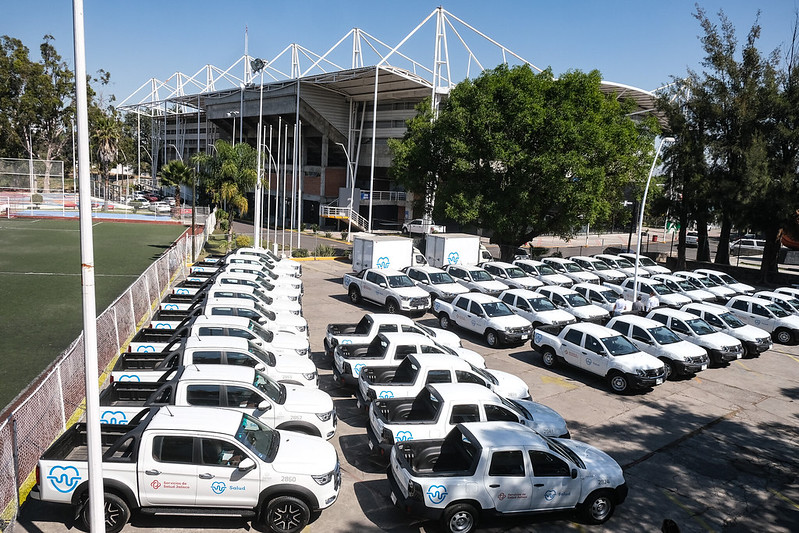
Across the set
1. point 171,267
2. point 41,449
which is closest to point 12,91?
point 171,267

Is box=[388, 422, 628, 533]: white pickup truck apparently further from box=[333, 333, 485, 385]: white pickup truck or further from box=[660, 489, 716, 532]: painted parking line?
box=[333, 333, 485, 385]: white pickup truck

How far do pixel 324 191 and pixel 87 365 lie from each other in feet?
226

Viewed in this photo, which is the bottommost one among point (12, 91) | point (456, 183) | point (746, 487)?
point (746, 487)

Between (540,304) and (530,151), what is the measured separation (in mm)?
15725

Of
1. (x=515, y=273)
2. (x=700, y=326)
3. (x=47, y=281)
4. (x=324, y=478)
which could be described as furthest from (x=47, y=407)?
(x=515, y=273)

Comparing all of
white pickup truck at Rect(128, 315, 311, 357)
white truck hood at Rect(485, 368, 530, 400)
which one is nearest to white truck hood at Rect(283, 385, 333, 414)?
white pickup truck at Rect(128, 315, 311, 357)

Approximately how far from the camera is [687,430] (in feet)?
44.3

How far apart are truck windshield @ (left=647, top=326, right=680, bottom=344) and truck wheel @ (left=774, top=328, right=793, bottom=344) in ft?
26.0

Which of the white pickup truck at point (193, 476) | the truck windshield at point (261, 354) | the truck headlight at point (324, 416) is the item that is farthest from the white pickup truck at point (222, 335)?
the white pickup truck at point (193, 476)

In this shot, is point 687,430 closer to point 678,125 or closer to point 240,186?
point 678,125

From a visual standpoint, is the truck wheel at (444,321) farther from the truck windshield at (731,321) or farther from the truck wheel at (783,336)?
the truck wheel at (783,336)

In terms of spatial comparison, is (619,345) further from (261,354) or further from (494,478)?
(261,354)

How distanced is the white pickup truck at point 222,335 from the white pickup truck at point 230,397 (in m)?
2.42

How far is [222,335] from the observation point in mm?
13688
